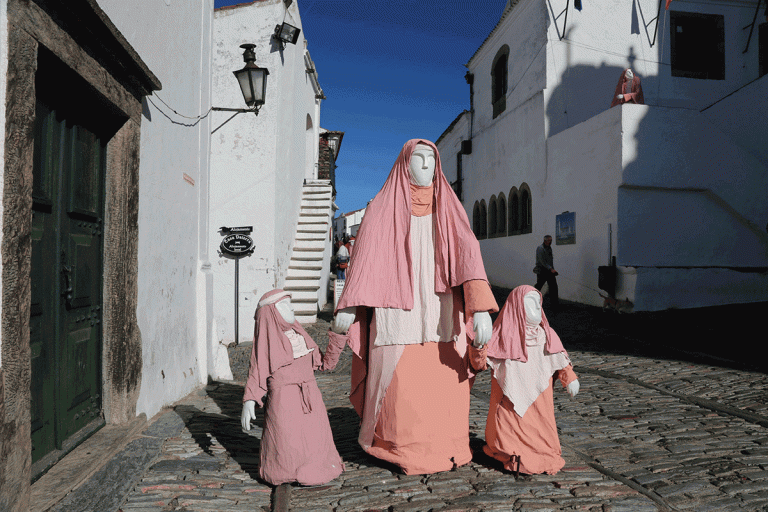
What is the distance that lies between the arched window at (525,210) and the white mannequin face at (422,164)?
40.2ft

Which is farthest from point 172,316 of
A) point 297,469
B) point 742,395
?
point 742,395

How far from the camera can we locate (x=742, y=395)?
5598mm

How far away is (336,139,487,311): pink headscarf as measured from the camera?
371 centimetres

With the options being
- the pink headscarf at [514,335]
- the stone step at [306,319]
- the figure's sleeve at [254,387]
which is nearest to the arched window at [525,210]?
the stone step at [306,319]

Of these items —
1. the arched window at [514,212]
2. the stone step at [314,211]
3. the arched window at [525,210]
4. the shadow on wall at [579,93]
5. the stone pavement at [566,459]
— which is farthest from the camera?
the arched window at [514,212]

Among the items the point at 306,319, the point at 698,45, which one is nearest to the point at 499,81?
the point at 698,45

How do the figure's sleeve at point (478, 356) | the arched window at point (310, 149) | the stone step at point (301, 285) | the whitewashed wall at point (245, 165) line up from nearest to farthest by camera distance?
the figure's sleeve at point (478, 356)
the whitewashed wall at point (245, 165)
the stone step at point (301, 285)
the arched window at point (310, 149)

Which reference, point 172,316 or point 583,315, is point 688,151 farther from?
point 172,316

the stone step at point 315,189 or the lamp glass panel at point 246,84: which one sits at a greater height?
the lamp glass panel at point 246,84

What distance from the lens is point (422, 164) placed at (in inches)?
154

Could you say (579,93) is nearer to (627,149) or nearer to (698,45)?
(698,45)

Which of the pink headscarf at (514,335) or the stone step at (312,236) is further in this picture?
the stone step at (312,236)

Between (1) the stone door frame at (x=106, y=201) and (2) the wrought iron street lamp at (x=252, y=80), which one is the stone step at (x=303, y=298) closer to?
(2) the wrought iron street lamp at (x=252, y=80)

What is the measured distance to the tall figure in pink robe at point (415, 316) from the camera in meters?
3.66
